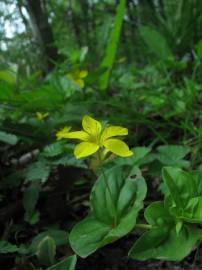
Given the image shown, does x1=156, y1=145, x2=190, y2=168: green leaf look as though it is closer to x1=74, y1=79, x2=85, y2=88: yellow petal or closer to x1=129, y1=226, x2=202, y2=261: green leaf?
x1=129, y1=226, x2=202, y2=261: green leaf

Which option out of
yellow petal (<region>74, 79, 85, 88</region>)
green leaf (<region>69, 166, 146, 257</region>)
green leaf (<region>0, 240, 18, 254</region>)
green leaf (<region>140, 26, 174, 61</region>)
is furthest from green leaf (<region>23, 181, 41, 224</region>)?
Result: green leaf (<region>140, 26, 174, 61</region>)

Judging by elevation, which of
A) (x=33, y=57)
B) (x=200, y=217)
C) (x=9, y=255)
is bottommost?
(x=9, y=255)

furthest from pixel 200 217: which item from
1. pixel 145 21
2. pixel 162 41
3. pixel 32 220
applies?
pixel 145 21

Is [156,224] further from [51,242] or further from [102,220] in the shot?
[51,242]

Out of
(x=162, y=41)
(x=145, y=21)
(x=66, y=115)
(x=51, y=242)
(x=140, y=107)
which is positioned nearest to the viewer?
(x=51, y=242)

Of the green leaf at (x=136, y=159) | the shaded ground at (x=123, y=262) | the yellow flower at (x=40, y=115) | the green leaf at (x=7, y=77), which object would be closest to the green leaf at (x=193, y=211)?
the shaded ground at (x=123, y=262)
